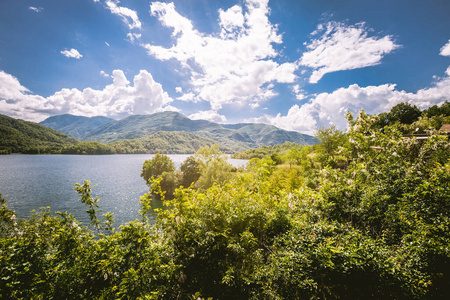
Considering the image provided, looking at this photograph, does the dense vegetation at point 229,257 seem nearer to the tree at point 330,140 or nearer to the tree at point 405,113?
the tree at point 330,140

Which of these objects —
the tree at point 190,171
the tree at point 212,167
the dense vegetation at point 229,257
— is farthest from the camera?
the tree at point 190,171

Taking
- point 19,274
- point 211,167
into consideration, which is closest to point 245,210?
point 19,274

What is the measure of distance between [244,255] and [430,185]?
22.1 ft

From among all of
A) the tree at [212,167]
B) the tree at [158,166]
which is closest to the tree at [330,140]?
the tree at [212,167]

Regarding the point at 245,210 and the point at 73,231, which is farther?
the point at 245,210

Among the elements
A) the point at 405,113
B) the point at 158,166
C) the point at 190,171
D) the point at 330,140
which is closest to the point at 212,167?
the point at 190,171

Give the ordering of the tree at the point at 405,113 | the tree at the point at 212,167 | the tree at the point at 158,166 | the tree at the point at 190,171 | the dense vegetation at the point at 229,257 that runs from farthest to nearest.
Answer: the tree at the point at 405,113 → the tree at the point at 158,166 → the tree at the point at 190,171 → the tree at the point at 212,167 → the dense vegetation at the point at 229,257

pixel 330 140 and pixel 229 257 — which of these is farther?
pixel 330 140

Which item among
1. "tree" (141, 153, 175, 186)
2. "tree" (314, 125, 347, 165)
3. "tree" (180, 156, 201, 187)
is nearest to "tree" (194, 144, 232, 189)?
"tree" (180, 156, 201, 187)

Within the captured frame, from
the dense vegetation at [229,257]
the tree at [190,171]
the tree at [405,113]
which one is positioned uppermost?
the tree at [405,113]

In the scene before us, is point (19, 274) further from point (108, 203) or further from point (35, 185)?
point (35, 185)

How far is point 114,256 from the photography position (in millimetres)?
4387

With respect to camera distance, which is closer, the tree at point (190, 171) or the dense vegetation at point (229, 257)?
the dense vegetation at point (229, 257)

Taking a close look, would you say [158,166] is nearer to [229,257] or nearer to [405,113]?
[229,257]
